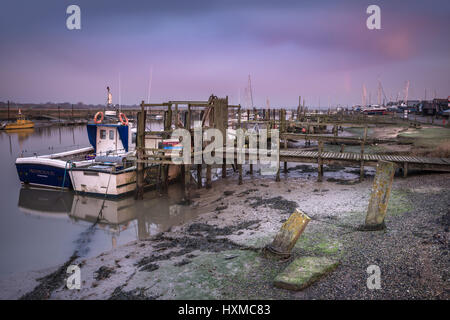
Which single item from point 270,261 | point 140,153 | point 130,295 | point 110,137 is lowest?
point 130,295

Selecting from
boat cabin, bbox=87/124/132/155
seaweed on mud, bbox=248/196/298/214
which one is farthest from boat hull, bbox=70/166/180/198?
seaweed on mud, bbox=248/196/298/214

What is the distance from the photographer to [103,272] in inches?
326

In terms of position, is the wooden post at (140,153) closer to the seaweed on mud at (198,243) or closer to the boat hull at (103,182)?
the boat hull at (103,182)

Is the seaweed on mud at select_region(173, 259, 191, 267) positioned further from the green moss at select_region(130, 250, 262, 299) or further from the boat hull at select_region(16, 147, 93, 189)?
the boat hull at select_region(16, 147, 93, 189)

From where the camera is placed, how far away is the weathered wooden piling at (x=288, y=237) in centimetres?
732

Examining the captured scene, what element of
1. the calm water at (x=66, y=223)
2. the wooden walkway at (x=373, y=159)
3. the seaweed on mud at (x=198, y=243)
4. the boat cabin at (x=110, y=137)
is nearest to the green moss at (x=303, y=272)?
the seaweed on mud at (x=198, y=243)

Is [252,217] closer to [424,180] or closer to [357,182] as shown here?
[357,182]

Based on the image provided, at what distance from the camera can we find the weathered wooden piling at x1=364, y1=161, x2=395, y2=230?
27.9ft

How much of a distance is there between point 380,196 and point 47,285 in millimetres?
8842

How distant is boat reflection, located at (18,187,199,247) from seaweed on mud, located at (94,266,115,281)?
3160mm

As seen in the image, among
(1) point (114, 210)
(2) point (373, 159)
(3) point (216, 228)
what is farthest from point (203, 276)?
(2) point (373, 159)

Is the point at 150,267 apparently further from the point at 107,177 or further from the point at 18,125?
the point at 18,125

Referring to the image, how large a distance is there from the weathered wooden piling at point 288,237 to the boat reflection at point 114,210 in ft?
19.0
